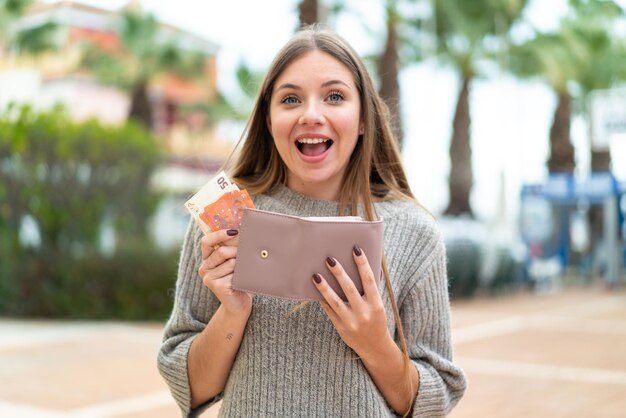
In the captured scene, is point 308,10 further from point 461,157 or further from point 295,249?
point 295,249

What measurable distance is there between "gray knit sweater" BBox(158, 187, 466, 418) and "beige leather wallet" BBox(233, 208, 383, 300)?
201mm

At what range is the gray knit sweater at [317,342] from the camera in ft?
7.04

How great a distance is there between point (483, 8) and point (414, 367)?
19397mm

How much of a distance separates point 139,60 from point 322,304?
23271 millimetres

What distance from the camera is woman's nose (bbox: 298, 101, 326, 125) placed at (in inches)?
85.0

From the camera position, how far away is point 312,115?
2.16 meters

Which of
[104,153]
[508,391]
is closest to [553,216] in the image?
[104,153]

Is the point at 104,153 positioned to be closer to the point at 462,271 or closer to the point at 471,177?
the point at 462,271

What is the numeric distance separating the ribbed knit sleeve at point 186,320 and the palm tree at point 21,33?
1970 cm

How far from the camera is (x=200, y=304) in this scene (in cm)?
230

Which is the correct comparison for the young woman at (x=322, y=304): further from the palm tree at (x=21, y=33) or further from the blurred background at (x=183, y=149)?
the palm tree at (x=21, y=33)

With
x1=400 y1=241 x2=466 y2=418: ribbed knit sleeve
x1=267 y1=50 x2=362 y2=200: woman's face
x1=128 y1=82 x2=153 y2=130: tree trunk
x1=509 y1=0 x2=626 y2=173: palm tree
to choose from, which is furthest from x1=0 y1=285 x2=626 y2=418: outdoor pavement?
x1=128 y1=82 x2=153 y2=130: tree trunk

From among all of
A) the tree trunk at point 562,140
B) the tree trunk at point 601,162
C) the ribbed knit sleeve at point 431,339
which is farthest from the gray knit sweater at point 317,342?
the tree trunk at point 601,162

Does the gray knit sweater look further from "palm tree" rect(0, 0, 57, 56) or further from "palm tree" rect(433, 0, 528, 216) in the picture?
"palm tree" rect(0, 0, 57, 56)
